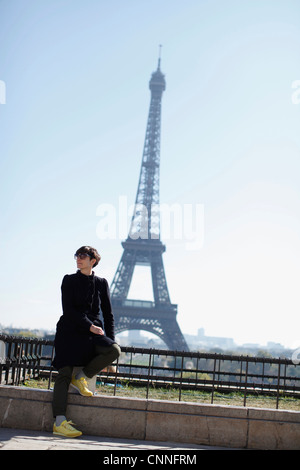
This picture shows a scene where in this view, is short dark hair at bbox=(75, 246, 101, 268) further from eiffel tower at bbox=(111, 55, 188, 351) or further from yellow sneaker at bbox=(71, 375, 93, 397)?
eiffel tower at bbox=(111, 55, 188, 351)

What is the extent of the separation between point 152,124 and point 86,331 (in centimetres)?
6250

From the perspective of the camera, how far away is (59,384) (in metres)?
5.45

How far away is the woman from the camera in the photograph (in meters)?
5.41

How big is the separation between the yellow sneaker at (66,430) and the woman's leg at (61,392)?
0.35 feet

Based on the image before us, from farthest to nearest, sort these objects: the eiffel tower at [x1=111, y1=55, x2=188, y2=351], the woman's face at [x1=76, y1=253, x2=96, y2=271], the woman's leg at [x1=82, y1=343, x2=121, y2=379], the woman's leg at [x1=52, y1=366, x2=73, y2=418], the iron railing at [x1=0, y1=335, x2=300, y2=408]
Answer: the eiffel tower at [x1=111, y1=55, x2=188, y2=351] → the iron railing at [x1=0, y1=335, x2=300, y2=408] → the woman's face at [x1=76, y1=253, x2=96, y2=271] → the woman's leg at [x1=82, y1=343, x2=121, y2=379] → the woman's leg at [x1=52, y1=366, x2=73, y2=418]

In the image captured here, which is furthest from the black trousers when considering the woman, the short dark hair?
the short dark hair

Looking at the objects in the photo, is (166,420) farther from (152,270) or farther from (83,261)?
(152,270)

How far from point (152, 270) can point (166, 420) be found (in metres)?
54.5

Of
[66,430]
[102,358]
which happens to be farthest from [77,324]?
[66,430]

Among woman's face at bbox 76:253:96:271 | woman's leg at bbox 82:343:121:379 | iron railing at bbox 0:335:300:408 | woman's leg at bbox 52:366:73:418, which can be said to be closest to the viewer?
woman's leg at bbox 52:366:73:418

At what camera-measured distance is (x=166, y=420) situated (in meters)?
5.57

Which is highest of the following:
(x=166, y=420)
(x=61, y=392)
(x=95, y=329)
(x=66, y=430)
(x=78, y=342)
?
(x=95, y=329)

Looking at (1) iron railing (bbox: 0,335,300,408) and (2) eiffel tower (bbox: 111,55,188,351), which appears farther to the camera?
(2) eiffel tower (bbox: 111,55,188,351)
